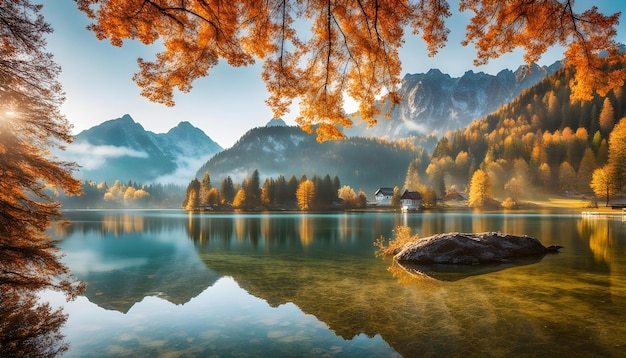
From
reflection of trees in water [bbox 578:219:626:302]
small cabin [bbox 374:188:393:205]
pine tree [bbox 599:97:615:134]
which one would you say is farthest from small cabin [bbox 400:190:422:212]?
reflection of trees in water [bbox 578:219:626:302]

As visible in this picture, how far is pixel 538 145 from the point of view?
438 ft

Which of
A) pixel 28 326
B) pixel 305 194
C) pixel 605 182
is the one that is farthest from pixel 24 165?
pixel 305 194

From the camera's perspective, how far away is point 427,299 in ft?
37.3

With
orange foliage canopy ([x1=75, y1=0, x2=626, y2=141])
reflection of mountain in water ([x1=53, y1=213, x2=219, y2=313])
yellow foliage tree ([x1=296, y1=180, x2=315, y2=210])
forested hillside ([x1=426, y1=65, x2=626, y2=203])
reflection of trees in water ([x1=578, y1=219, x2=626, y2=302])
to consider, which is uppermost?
forested hillside ([x1=426, y1=65, x2=626, y2=203])

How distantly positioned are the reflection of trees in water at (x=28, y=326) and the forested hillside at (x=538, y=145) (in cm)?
10870

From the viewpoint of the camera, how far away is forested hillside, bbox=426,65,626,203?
116 m

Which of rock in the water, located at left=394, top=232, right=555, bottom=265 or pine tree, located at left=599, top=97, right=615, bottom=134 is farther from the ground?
pine tree, located at left=599, top=97, right=615, bottom=134

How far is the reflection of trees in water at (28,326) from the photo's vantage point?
7.71 metres

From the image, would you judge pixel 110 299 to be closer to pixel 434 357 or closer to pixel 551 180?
pixel 434 357

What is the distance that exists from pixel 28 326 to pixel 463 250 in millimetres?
19262

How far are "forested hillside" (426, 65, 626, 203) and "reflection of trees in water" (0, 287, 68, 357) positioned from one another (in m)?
109

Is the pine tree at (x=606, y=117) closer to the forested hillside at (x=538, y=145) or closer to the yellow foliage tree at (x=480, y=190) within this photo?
the forested hillside at (x=538, y=145)

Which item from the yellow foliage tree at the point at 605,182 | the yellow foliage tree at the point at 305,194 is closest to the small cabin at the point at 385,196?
the yellow foliage tree at the point at 305,194

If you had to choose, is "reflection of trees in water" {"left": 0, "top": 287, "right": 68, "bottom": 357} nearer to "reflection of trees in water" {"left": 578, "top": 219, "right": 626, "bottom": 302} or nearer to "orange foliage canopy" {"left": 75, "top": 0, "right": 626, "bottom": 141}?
"orange foliage canopy" {"left": 75, "top": 0, "right": 626, "bottom": 141}
